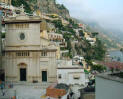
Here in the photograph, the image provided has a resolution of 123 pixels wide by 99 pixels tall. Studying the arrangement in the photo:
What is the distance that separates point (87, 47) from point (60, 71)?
53247 millimetres

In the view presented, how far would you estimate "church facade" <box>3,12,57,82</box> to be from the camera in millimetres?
26766

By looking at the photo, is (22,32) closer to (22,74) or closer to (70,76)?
(22,74)

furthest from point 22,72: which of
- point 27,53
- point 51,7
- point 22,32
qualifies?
point 51,7

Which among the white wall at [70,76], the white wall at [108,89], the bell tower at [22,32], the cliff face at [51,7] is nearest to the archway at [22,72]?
the bell tower at [22,32]

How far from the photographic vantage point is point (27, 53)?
88.6ft

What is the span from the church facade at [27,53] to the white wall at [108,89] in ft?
55.7

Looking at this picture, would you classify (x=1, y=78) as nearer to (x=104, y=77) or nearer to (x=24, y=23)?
(x=24, y=23)

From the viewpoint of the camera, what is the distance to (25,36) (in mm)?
27281

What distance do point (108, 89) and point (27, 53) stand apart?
62.0 ft

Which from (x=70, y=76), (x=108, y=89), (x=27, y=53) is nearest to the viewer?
(x=108, y=89)

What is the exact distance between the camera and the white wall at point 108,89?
8633 millimetres

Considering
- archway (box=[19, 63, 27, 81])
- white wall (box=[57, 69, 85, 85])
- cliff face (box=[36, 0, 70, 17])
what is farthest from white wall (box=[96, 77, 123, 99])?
cliff face (box=[36, 0, 70, 17])

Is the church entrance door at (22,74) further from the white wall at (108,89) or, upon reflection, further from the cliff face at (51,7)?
the cliff face at (51,7)

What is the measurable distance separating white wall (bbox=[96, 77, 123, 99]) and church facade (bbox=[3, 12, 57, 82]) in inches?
668
